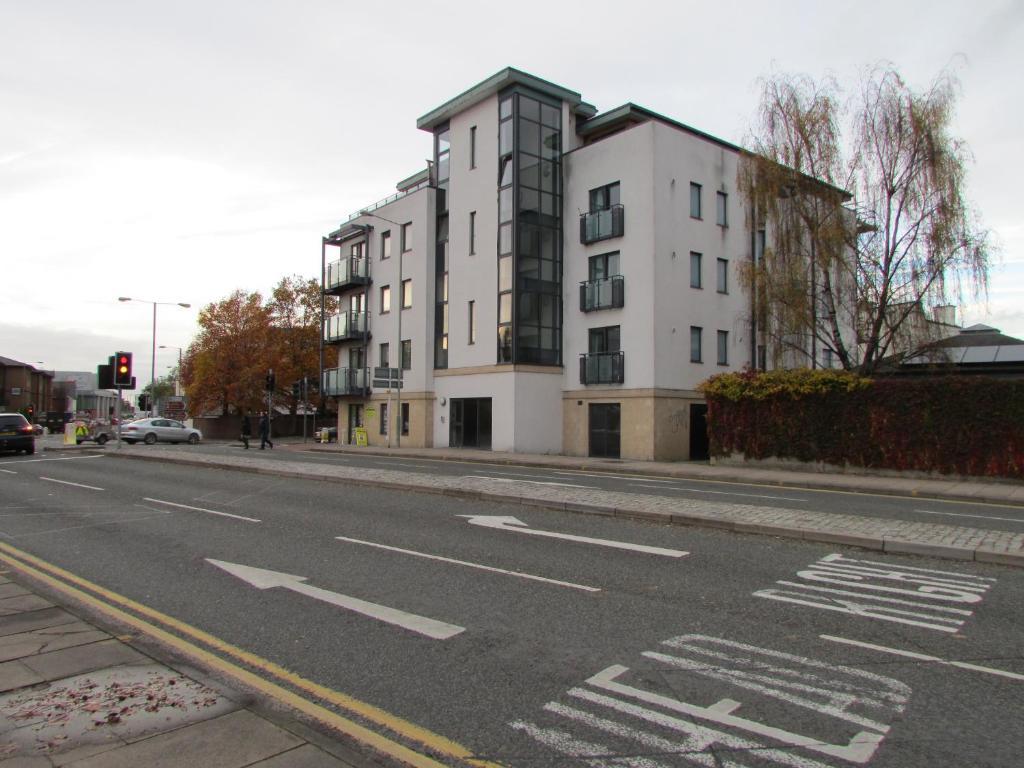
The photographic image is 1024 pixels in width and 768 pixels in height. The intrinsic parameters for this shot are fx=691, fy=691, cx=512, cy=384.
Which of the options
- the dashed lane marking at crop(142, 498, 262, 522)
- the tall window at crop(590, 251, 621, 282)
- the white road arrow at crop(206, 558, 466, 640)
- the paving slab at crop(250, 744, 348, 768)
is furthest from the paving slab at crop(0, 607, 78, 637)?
the tall window at crop(590, 251, 621, 282)

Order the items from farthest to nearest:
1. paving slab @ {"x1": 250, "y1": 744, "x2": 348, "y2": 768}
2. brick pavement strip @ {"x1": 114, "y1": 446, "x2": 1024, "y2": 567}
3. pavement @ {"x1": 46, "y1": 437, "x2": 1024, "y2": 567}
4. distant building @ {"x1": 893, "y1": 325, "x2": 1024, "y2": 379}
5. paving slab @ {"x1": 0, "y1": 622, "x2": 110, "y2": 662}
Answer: distant building @ {"x1": 893, "y1": 325, "x2": 1024, "y2": 379} < pavement @ {"x1": 46, "y1": 437, "x2": 1024, "y2": 567} < brick pavement strip @ {"x1": 114, "y1": 446, "x2": 1024, "y2": 567} < paving slab @ {"x1": 0, "y1": 622, "x2": 110, "y2": 662} < paving slab @ {"x1": 250, "y1": 744, "x2": 348, "y2": 768}

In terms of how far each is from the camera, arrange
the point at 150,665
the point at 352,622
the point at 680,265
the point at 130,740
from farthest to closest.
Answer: the point at 680,265, the point at 352,622, the point at 150,665, the point at 130,740

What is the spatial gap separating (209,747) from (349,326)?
123 ft

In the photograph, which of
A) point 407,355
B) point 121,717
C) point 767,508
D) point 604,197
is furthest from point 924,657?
point 407,355

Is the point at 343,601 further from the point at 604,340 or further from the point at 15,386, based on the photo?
the point at 15,386

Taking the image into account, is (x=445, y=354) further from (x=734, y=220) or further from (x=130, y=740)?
(x=130, y=740)

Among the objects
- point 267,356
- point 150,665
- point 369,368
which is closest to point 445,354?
point 369,368

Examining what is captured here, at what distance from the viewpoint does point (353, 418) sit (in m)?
40.8

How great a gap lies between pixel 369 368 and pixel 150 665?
34.4 meters

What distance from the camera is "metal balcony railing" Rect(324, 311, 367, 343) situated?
3933cm

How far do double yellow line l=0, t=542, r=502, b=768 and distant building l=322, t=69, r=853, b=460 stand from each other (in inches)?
854

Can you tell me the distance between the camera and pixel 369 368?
38.5 meters

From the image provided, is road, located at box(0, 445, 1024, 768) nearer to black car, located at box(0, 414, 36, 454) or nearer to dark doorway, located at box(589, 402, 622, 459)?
dark doorway, located at box(589, 402, 622, 459)

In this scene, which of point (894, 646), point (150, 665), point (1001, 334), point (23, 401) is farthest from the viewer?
point (23, 401)
